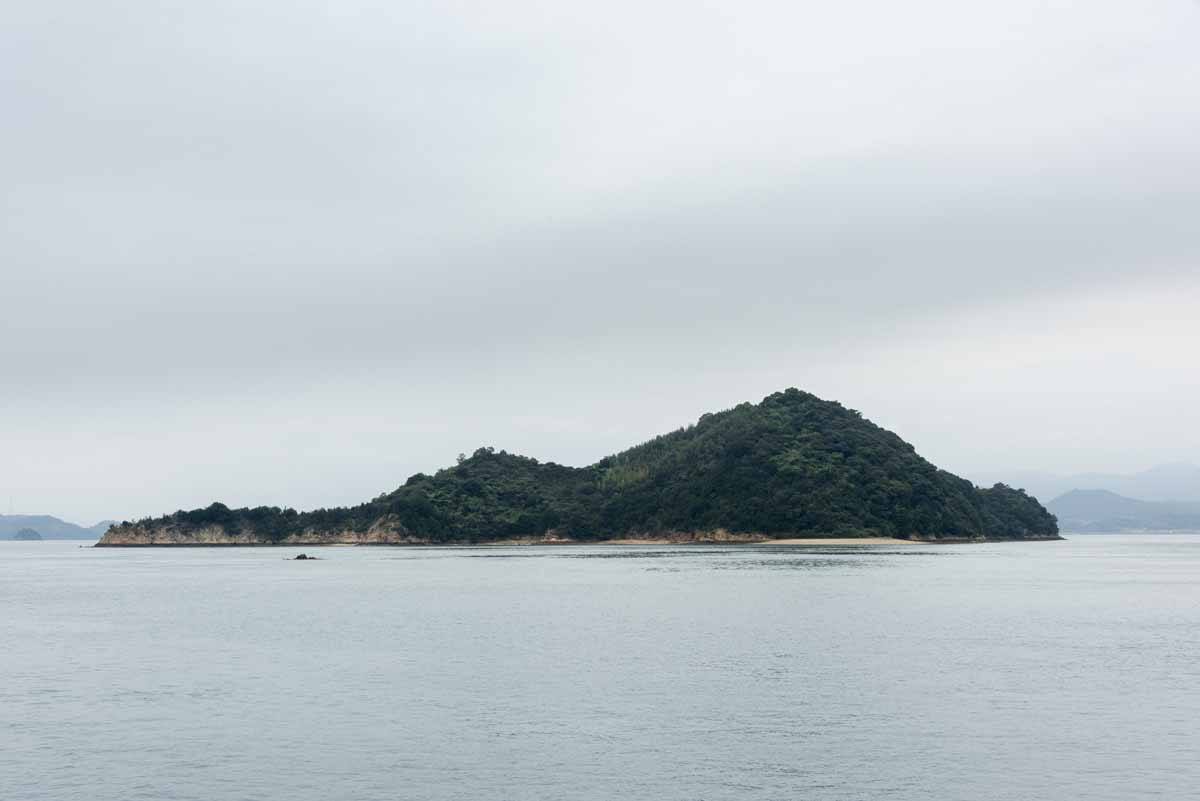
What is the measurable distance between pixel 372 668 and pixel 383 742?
58.8 ft

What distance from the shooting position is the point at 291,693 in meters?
45.4

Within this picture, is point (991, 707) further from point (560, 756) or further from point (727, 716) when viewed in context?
point (560, 756)

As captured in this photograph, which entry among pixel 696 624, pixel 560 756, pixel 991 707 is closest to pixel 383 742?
pixel 560 756

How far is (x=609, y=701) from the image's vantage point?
1668 inches

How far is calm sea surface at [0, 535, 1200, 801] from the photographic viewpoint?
30.4m

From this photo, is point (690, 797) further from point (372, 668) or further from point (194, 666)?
point (194, 666)

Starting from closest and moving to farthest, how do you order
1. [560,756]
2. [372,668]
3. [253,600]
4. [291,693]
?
[560,756] < [291,693] < [372,668] < [253,600]

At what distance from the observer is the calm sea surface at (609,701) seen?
30438 millimetres

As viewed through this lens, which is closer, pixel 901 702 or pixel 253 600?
pixel 901 702

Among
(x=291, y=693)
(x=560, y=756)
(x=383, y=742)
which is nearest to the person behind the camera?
(x=560, y=756)

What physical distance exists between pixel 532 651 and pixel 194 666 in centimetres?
1715

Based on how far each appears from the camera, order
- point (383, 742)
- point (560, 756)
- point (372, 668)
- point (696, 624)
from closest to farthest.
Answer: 1. point (560, 756)
2. point (383, 742)
3. point (372, 668)
4. point (696, 624)

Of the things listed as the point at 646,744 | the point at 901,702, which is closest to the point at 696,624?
the point at 901,702

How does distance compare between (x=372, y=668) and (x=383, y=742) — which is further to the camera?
(x=372, y=668)
